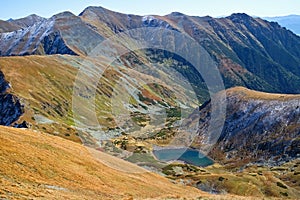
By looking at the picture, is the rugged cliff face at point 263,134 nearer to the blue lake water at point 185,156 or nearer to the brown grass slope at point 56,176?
the blue lake water at point 185,156

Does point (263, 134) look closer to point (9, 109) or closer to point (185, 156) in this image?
point (185, 156)

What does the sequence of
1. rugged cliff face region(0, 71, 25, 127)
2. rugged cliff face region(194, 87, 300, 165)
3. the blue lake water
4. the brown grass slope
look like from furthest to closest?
rugged cliff face region(0, 71, 25, 127)
the blue lake water
rugged cliff face region(194, 87, 300, 165)
the brown grass slope

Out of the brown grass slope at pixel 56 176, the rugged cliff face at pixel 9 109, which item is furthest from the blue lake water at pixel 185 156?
the brown grass slope at pixel 56 176

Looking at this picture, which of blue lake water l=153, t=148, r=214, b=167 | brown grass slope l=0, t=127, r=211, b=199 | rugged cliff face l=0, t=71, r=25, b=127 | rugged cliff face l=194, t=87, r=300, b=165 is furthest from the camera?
rugged cliff face l=0, t=71, r=25, b=127

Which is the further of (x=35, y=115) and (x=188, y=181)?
(x=35, y=115)

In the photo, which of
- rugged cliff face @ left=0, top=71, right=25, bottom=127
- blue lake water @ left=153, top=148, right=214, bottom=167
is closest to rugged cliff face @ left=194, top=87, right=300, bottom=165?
blue lake water @ left=153, top=148, right=214, bottom=167

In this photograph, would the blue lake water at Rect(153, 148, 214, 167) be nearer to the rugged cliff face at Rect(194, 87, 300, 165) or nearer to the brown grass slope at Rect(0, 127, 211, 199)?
the rugged cliff face at Rect(194, 87, 300, 165)

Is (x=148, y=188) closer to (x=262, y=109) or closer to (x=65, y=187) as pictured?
(x=65, y=187)

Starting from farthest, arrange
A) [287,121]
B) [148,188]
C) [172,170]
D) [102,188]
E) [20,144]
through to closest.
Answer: [287,121] → [172,170] → [148,188] → [20,144] → [102,188]

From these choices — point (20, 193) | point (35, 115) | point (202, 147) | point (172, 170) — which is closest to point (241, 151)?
point (202, 147)
